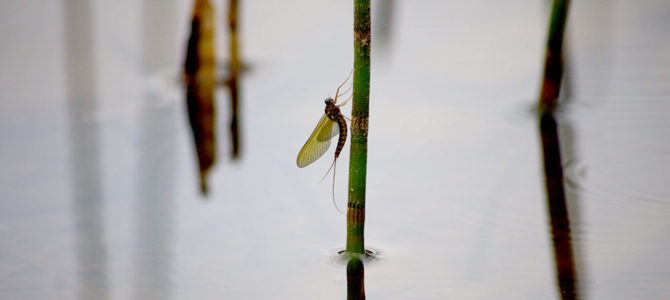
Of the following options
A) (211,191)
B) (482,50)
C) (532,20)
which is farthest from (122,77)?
(532,20)

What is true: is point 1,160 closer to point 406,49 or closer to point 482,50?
point 406,49

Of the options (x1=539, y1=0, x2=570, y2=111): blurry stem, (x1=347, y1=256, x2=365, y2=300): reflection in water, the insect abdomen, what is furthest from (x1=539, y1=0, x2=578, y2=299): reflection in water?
the insect abdomen

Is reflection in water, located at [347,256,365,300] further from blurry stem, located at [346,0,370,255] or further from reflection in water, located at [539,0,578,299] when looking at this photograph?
reflection in water, located at [539,0,578,299]

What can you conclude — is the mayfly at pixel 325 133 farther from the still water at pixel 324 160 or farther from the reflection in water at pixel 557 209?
the reflection in water at pixel 557 209

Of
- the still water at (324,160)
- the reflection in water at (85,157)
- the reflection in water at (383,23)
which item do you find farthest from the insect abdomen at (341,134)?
the reflection in water at (383,23)

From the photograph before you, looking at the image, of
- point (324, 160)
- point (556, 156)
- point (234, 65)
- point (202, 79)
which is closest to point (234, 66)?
point (234, 65)
